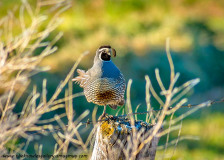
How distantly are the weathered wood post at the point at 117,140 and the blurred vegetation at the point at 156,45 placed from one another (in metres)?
2.91

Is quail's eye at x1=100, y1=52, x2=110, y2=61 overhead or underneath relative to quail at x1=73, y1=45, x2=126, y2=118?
overhead

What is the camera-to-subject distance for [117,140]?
300 centimetres

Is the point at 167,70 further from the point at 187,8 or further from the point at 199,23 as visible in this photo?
the point at 187,8

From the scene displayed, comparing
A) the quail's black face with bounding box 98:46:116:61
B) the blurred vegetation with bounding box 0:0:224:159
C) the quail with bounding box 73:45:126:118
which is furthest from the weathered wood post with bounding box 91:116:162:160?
the blurred vegetation with bounding box 0:0:224:159

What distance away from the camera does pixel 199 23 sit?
35.0 ft

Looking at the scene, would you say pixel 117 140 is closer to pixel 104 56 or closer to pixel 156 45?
pixel 104 56

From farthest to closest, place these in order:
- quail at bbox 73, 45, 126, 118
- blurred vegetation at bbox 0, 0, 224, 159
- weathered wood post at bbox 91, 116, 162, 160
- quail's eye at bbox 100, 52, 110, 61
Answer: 1. blurred vegetation at bbox 0, 0, 224, 159
2. quail's eye at bbox 100, 52, 110, 61
3. quail at bbox 73, 45, 126, 118
4. weathered wood post at bbox 91, 116, 162, 160

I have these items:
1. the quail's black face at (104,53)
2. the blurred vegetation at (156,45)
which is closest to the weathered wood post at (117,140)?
the quail's black face at (104,53)

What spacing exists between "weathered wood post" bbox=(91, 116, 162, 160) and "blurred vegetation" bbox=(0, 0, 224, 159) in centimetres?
291

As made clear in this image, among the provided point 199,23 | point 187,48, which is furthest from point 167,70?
point 199,23

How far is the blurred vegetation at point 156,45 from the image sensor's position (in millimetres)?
7129

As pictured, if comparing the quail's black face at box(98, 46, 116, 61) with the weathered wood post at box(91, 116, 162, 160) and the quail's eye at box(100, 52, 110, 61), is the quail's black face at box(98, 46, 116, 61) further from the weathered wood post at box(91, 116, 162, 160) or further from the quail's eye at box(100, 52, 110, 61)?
the weathered wood post at box(91, 116, 162, 160)

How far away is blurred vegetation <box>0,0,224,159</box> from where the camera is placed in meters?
7.13

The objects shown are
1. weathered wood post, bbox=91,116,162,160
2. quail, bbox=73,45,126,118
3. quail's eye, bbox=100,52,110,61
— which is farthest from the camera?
quail's eye, bbox=100,52,110,61
